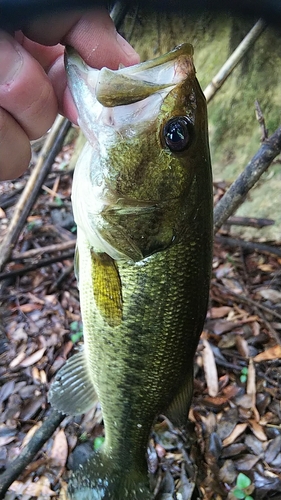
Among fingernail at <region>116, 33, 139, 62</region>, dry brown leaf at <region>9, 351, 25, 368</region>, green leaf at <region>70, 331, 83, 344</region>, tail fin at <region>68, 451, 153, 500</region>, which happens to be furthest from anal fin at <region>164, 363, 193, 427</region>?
dry brown leaf at <region>9, 351, 25, 368</region>

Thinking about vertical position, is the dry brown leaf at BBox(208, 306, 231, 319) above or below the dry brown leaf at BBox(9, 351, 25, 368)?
above

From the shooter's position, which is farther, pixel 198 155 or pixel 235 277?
pixel 235 277

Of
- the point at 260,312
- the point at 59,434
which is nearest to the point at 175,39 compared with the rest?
the point at 260,312

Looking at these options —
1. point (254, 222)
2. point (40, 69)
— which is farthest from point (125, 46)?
point (254, 222)

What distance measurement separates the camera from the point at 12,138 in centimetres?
121

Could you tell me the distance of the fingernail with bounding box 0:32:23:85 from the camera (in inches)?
39.6

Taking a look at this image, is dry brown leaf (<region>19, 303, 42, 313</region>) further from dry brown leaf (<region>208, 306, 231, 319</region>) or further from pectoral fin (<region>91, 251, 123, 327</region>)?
pectoral fin (<region>91, 251, 123, 327</region>)

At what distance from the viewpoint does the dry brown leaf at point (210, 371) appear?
Result: 262 centimetres

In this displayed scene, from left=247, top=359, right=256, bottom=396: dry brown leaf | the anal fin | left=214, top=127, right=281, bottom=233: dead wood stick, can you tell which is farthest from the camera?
left=247, top=359, right=256, bottom=396: dry brown leaf

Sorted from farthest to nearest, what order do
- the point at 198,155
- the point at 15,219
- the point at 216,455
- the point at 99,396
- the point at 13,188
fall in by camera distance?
1. the point at 13,188
2. the point at 15,219
3. the point at 216,455
4. the point at 99,396
5. the point at 198,155

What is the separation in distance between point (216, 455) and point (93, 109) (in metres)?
1.92

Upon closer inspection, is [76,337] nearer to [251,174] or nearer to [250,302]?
[250,302]

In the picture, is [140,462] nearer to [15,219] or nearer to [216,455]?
[216,455]

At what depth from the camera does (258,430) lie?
7.99 feet
